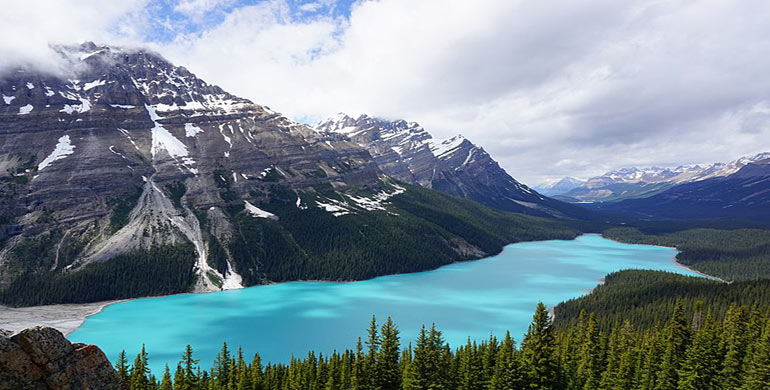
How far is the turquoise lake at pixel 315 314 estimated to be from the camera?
87.8m

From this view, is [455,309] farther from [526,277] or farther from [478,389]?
[478,389]

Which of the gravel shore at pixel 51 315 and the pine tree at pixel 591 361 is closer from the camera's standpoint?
the pine tree at pixel 591 361

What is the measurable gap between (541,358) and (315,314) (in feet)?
265

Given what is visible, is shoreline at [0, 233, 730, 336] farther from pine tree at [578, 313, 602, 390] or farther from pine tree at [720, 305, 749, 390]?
pine tree at [720, 305, 749, 390]

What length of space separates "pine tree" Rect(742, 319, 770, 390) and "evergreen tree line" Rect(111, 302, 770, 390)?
7 centimetres

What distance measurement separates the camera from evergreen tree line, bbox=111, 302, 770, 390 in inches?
1533

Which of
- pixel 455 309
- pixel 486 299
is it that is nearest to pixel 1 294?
pixel 455 309

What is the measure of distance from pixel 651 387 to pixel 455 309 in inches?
Result: 2825

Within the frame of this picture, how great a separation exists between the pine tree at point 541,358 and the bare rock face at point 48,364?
101ft

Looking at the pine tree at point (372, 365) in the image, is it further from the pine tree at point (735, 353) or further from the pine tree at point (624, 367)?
the pine tree at point (735, 353)

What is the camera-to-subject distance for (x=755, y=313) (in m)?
51.7

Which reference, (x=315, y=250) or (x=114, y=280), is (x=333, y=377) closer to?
(x=114, y=280)

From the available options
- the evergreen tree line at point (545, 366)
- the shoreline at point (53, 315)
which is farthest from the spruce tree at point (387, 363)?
the shoreline at point (53, 315)

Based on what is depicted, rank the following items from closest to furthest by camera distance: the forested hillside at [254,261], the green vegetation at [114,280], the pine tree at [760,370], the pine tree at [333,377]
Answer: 1. the pine tree at [760,370]
2. the pine tree at [333,377]
3. the green vegetation at [114,280]
4. the forested hillside at [254,261]
